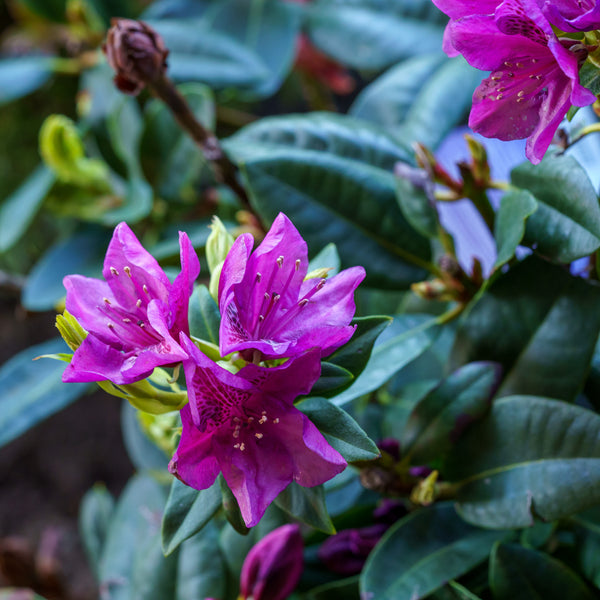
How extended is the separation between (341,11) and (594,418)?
0.89 m

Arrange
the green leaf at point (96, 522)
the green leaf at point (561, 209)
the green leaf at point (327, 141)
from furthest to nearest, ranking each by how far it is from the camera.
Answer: the green leaf at point (96, 522)
the green leaf at point (327, 141)
the green leaf at point (561, 209)

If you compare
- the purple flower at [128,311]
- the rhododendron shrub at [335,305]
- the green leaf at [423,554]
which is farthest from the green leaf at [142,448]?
the purple flower at [128,311]

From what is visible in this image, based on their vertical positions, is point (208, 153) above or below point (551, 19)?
below

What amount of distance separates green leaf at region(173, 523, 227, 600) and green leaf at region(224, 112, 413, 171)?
1.43 ft

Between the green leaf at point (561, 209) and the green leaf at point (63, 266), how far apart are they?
0.64 m

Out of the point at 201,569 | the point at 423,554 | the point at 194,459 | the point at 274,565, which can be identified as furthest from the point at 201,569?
the point at 194,459

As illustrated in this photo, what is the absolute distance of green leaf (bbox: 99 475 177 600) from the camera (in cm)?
76

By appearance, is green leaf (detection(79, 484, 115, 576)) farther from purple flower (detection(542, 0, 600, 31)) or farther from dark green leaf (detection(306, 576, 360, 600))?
purple flower (detection(542, 0, 600, 31))

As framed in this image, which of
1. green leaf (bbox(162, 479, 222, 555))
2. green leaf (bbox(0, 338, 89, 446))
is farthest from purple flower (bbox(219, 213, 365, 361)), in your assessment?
green leaf (bbox(0, 338, 89, 446))

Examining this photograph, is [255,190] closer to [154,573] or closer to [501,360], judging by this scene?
[501,360]

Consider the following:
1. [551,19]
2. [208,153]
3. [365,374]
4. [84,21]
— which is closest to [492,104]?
[551,19]

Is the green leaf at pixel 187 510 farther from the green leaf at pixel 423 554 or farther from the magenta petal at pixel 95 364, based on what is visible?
the green leaf at pixel 423 554

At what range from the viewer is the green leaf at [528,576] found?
0.58 metres

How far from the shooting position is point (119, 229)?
455mm
